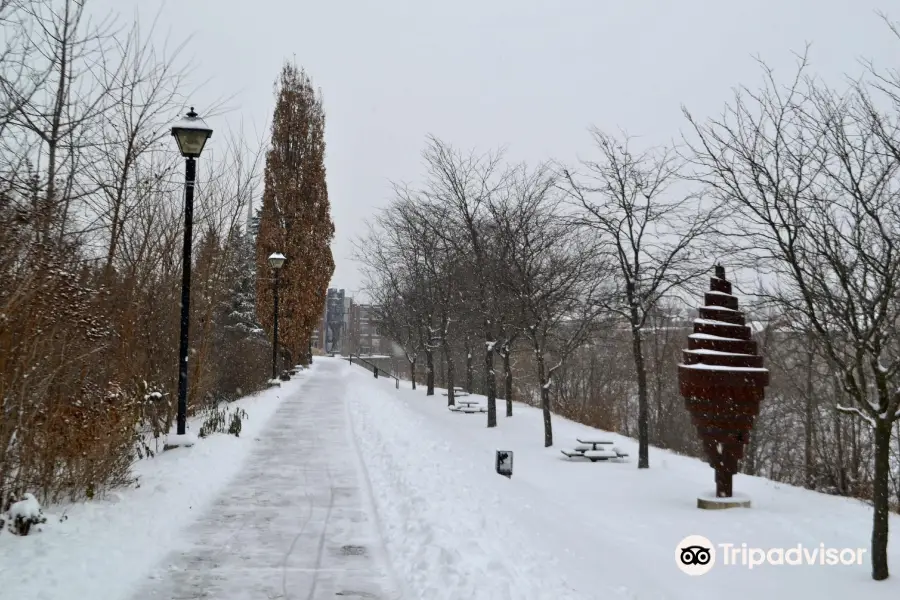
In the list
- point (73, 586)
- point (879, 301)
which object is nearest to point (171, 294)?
point (73, 586)

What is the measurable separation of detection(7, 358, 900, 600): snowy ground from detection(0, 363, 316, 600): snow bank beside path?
0.02 meters

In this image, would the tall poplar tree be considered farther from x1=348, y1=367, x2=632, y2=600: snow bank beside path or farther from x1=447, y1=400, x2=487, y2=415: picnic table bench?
x1=348, y1=367, x2=632, y2=600: snow bank beside path

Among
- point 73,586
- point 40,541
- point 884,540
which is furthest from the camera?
point 884,540

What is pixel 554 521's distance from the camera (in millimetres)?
7758


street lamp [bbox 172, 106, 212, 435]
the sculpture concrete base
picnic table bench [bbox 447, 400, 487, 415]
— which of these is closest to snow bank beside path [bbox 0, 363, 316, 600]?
street lamp [bbox 172, 106, 212, 435]

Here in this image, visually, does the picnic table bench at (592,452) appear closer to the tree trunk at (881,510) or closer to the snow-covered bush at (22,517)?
the tree trunk at (881,510)

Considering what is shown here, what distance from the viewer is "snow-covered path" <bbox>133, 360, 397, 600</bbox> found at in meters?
5.14

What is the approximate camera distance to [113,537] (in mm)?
5926

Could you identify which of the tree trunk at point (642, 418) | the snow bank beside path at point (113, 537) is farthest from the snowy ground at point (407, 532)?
the tree trunk at point (642, 418)

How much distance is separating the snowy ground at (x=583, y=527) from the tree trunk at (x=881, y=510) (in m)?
0.17

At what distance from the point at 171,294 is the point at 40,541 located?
308 inches

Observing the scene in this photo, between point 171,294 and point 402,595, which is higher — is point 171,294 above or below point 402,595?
above

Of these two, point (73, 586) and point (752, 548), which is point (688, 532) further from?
point (73, 586)

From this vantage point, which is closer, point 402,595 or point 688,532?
point 402,595
